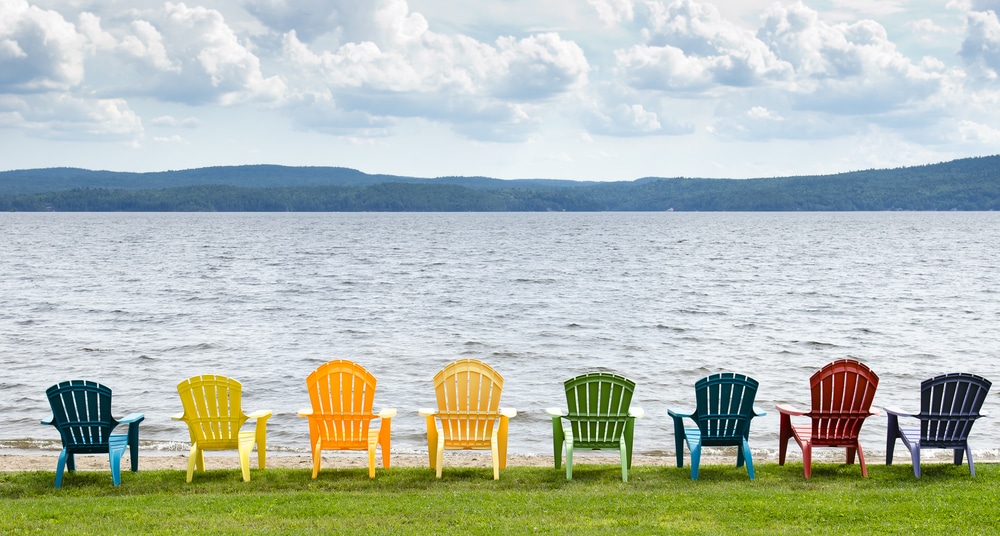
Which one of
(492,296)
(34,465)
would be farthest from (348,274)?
(34,465)

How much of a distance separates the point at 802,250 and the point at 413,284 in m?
43.1

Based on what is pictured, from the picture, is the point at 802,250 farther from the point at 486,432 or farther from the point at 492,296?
the point at 486,432

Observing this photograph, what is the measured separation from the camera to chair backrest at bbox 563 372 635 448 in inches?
350

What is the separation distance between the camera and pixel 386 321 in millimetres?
27938

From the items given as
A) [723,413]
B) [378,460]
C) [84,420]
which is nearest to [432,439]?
[378,460]

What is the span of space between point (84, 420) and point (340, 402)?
2345mm

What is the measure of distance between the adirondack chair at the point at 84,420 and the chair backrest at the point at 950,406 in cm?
759

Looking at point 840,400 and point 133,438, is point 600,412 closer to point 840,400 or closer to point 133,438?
point 840,400

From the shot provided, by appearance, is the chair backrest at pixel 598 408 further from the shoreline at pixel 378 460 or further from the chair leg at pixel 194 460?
the chair leg at pixel 194 460

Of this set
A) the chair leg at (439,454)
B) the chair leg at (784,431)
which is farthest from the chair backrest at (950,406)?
the chair leg at (439,454)

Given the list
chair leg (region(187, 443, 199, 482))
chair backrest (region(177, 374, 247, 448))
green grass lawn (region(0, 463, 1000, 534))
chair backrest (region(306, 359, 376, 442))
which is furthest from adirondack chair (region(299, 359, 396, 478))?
chair leg (region(187, 443, 199, 482))

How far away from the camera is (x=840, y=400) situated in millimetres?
8984

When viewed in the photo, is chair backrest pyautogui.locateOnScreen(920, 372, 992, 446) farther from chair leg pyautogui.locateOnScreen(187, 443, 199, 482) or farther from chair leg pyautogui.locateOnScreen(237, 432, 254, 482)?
chair leg pyautogui.locateOnScreen(187, 443, 199, 482)

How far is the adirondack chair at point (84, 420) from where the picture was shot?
27.8ft
